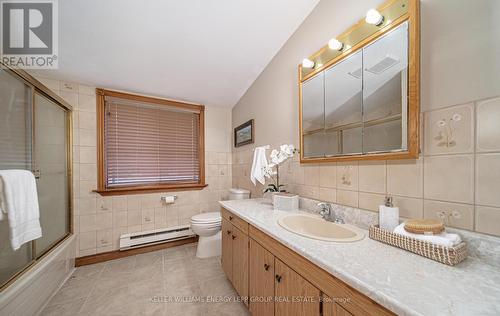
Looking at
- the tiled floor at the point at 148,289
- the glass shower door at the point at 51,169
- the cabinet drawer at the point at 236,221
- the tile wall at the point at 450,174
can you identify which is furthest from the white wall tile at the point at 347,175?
the glass shower door at the point at 51,169

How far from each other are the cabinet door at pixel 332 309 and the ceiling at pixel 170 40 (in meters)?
1.87

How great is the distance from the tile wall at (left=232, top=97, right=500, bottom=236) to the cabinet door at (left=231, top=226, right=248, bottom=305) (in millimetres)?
807

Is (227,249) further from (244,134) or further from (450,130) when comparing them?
(450,130)

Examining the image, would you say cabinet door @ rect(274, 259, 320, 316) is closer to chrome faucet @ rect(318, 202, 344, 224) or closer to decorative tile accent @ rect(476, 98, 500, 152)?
chrome faucet @ rect(318, 202, 344, 224)

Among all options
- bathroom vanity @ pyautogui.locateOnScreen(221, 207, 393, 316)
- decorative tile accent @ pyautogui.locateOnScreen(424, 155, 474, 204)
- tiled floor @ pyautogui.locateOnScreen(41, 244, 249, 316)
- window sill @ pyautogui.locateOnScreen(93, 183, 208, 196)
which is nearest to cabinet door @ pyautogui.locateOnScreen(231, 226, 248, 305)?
bathroom vanity @ pyautogui.locateOnScreen(221, 207, 393, 316)

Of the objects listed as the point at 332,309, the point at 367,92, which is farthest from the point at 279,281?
the point at 367,92

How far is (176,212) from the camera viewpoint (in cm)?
244

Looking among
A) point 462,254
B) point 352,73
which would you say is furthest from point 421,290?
point 352,73

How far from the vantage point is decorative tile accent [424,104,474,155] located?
697 millimetres

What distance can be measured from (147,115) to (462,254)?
2.85 m

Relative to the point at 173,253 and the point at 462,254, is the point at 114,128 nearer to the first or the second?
the point at 173,253

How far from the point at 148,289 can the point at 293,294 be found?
57.0 inches

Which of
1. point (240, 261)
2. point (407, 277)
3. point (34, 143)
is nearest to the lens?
point (407, 277)

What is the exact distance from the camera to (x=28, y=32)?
1378 mm
